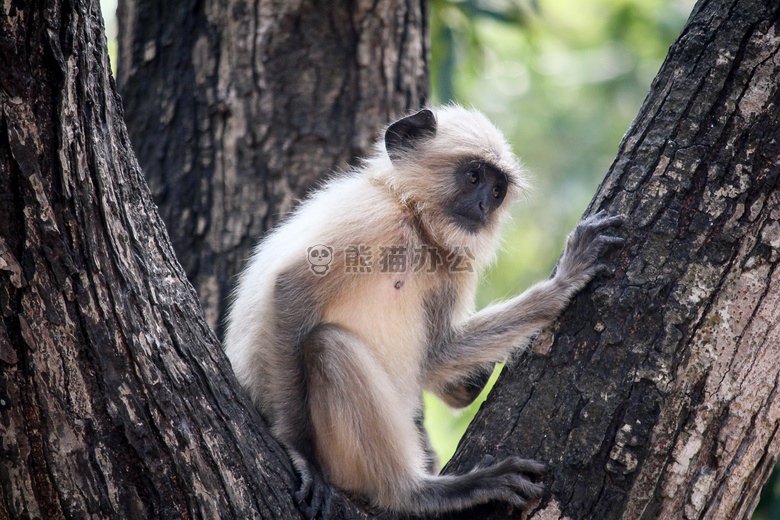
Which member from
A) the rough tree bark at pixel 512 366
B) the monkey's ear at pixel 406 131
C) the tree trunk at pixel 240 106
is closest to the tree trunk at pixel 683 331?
the rough tree bark at pixel 512 366

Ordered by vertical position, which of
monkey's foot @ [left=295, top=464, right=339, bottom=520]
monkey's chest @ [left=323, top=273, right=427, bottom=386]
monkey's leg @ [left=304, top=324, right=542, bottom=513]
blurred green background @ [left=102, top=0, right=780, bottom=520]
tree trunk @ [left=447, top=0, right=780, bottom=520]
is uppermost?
blurred green background @ [left=102, top=0, right=780, bottom=520]

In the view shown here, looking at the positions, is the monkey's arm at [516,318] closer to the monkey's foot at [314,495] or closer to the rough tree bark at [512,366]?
the rough tree bark at [512,366]

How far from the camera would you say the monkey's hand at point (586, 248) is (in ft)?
9.28

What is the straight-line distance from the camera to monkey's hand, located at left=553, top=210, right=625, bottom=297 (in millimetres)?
2828

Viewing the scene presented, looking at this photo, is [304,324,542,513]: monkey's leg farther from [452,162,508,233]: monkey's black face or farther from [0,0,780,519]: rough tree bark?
[452,162,508,233]: monkey's black face

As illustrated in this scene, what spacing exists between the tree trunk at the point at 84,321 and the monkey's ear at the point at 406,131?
1.82 m

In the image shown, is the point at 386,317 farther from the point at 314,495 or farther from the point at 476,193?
the point at 314,495

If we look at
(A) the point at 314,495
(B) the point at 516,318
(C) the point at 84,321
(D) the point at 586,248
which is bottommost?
(A) the point at 314,495

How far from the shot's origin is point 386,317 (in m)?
3.47

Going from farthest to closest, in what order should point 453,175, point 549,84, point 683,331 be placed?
1. point 549,84
2. point 453,175
3. point 683,331

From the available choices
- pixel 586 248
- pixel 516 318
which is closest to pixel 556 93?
pixel 516 318

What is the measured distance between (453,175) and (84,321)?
2306 millimetres

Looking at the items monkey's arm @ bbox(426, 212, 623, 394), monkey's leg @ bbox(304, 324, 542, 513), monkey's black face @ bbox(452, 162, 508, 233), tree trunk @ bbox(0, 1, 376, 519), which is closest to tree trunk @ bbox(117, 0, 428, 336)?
monkey's black face @ bbox(452, 162, 508, 233)

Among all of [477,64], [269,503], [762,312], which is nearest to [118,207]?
[269,503]
